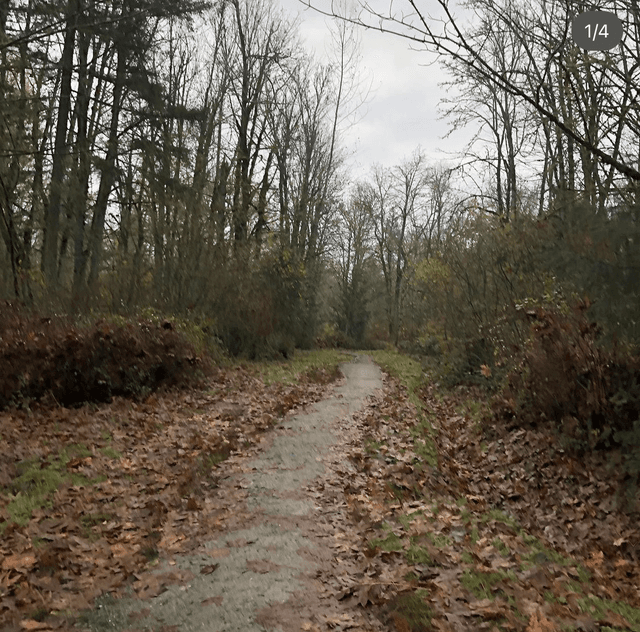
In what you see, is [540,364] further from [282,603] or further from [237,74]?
[237,74]

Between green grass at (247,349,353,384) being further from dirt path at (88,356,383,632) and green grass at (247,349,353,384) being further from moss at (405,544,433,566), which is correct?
moss at (405,544,433,566)

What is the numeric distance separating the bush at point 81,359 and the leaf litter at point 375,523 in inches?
26.4

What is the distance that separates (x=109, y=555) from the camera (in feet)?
15.4

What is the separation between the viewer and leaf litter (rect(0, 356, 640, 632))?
12.8ft

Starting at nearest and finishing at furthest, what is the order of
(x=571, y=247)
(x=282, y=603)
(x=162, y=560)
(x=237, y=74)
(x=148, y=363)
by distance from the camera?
(x=282, y=603) → (x=162, y=560) → (x=571, y=247) → (x=148, y=363) → (x=237, y=74)

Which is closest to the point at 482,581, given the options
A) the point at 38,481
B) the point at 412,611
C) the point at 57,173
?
the point at 412,611

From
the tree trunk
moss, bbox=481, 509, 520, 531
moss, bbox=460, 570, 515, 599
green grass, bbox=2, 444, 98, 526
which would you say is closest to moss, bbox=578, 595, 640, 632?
moss, bbox=460, 570, 515, 599

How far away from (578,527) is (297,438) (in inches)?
155

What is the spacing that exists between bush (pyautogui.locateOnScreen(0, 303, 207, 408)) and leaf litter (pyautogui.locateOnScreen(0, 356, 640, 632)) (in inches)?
26.4

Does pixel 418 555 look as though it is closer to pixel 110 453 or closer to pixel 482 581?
pixel 482 581

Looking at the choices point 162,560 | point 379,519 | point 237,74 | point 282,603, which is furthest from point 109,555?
point 237,74

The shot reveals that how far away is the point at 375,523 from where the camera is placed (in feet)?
17.5

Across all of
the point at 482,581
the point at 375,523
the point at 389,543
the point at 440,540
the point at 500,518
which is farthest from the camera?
the point at 500,518

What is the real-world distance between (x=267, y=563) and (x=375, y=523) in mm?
1251
